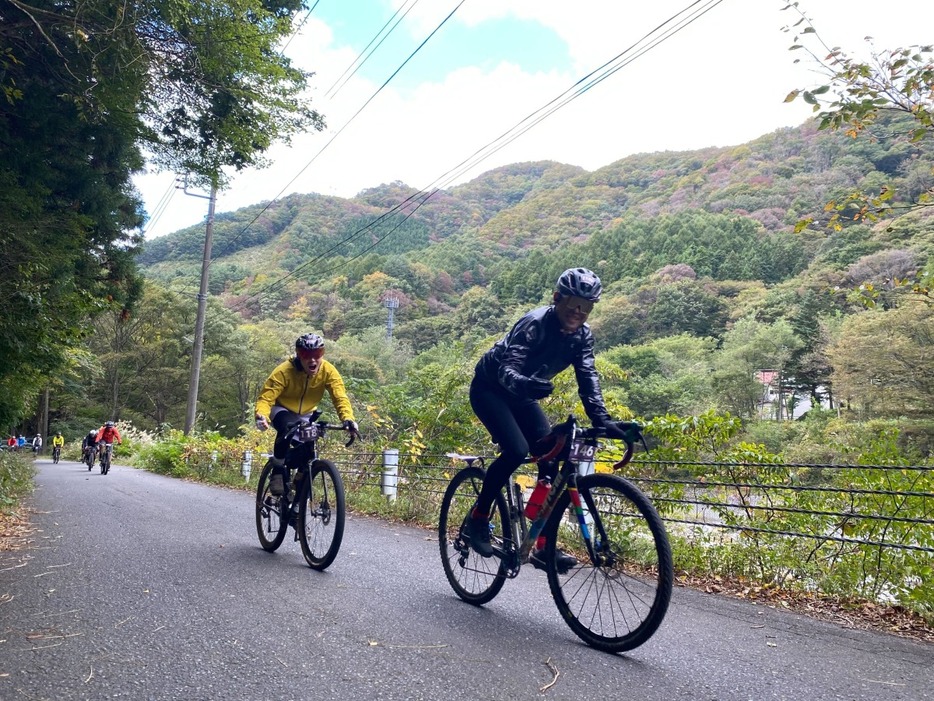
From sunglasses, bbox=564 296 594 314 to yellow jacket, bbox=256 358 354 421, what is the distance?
2429 millimetres

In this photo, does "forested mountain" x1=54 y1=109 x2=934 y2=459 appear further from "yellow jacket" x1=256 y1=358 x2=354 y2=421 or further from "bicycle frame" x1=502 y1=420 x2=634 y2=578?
"bicycle frame" x1=502 y1=420 x2=634 y2=578

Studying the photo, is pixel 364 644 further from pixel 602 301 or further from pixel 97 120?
pixel 602 301

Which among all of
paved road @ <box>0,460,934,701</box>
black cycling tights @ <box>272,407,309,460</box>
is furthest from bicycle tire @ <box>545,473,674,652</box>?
black cycling tights @ <box>272,407,309,460</box>

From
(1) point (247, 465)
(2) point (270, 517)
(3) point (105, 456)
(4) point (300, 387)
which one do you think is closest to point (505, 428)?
(4) point (300, 387)

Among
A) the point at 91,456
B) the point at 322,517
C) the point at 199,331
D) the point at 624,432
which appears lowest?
the point at 91,456

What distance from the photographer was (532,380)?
3277 mm

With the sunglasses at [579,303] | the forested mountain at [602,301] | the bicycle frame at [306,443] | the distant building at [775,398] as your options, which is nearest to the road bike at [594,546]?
the sunglasses at [579,303]

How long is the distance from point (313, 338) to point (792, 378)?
53.2 meters

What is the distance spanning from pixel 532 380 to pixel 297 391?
106 inches

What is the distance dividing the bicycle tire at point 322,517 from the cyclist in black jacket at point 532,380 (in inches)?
46.2

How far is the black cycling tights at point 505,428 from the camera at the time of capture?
11.9 feet

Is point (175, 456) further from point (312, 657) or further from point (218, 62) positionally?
point (312, 657)

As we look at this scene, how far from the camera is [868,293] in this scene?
18.3 ft

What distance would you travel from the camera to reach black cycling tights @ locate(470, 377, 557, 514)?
3615mm
